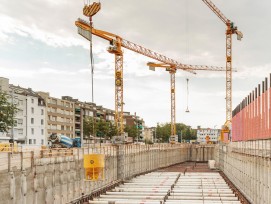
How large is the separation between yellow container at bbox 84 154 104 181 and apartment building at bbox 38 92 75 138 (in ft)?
428

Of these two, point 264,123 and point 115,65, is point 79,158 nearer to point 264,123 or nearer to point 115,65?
point 264,123

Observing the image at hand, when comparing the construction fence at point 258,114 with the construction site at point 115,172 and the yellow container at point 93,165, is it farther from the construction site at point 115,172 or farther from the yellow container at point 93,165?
the yellow container at point 93,165

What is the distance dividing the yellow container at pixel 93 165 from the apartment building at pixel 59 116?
130464mm

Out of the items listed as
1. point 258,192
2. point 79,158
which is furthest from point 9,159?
point 258,192

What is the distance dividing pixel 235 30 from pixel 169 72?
3027cm

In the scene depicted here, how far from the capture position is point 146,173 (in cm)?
9412

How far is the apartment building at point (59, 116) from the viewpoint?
17343cm

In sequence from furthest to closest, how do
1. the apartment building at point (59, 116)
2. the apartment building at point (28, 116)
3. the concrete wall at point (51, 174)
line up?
the apartment building at point (59, 116) < the apartment building at point (28, 116) < the concrete wall at point (51, 174)

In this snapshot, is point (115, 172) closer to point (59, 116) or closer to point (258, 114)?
point (258, 114)

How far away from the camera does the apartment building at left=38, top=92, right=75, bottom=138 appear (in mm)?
173425

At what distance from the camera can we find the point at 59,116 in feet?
597

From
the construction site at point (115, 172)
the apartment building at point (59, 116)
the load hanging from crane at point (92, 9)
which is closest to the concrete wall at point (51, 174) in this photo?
the construction site at point (115, 172)

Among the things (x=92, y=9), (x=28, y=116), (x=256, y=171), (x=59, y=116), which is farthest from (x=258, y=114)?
(x=59, y=116)

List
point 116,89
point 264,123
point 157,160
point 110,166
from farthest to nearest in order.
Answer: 1. point 116,89
2. point 157,160
3. point 110,166
4. point 264,123
